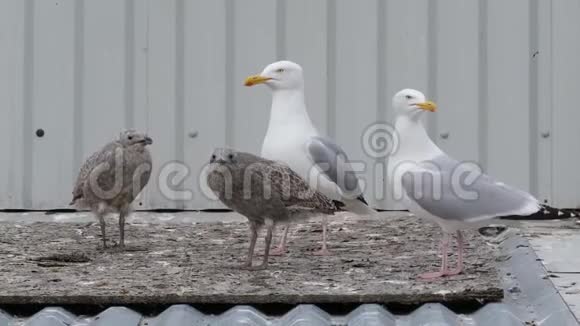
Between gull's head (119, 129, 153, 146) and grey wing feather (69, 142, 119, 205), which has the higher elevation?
gull's head (119, 129, 153, 146)

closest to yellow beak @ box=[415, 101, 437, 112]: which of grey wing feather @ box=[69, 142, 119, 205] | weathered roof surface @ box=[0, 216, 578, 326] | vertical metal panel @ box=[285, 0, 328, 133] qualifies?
weathered roof surface @ box=[0, 216, 578, 326]

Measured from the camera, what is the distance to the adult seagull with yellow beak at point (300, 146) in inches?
228

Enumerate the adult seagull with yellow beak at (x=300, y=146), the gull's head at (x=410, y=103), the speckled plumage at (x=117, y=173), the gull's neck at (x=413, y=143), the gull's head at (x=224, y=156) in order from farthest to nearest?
the adult seagull with yellow beak at (x=300, y=146)
the speckled plumage at (x=117, y=173)
the gull's head at (x=410, y=103)
the gull's neck at (x=413, y=143)
the gull's head at (x=224, y=156)

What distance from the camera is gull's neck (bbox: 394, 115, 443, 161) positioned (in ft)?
16.1

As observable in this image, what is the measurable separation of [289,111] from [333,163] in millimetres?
374

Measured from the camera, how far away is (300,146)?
5.80 m

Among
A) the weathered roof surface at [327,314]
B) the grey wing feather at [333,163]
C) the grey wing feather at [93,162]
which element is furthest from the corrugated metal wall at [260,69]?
the weathered roof surface at [327,314]

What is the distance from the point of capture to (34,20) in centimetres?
676

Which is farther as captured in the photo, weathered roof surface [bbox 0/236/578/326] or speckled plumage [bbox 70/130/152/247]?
speckled plumage [bbox 70/130/152/247]

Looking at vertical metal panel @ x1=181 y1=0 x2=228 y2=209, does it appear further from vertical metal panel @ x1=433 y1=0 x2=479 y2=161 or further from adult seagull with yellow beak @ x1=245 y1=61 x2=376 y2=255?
vertical metal panel @ x1=433 y1=0 x2=479 y2=161

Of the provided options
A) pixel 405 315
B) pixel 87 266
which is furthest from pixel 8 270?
pixel 405 315

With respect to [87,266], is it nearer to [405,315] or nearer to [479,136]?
[405,315]

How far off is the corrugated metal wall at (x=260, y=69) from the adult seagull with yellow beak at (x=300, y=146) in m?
0.70

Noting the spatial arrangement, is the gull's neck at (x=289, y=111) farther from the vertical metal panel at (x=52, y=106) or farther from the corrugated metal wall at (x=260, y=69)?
the vertical metal panel at (x=52, y=106)
